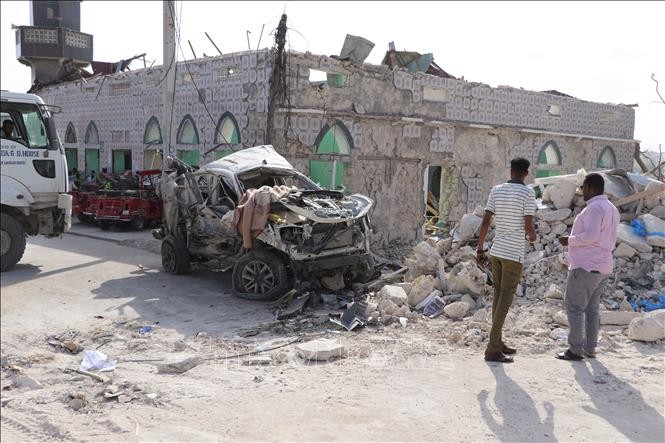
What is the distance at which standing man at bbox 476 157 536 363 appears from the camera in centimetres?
524

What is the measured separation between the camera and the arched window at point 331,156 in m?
13.0

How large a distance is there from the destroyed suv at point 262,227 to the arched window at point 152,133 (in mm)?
7609

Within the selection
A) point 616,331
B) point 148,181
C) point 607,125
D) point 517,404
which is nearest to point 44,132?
point 517,404

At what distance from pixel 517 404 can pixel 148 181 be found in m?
12.7

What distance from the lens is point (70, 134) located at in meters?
21.2

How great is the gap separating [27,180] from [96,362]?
1.84 metres

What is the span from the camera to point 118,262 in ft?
34.7

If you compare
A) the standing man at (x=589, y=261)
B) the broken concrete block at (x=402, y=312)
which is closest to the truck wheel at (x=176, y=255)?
the broken concrete block at (x=402, y=312)

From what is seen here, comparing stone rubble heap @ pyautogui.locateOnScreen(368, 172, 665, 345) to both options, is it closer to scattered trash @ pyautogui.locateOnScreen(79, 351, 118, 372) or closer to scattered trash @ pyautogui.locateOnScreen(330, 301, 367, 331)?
scattered trash @ pyautogui.locateOnScreen(330, 301, 367, 331)

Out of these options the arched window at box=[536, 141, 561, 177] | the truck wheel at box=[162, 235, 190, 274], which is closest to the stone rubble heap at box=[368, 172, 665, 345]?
the truck wheel at box=[162, 235, 190, 274]

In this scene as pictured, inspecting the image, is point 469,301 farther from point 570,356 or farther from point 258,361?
point 258,361

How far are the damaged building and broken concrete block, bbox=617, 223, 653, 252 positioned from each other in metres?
6.87

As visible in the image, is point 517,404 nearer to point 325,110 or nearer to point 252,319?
point 252,319

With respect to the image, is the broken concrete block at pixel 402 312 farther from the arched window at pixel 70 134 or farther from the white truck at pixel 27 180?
the arched window at pixel 70 134
